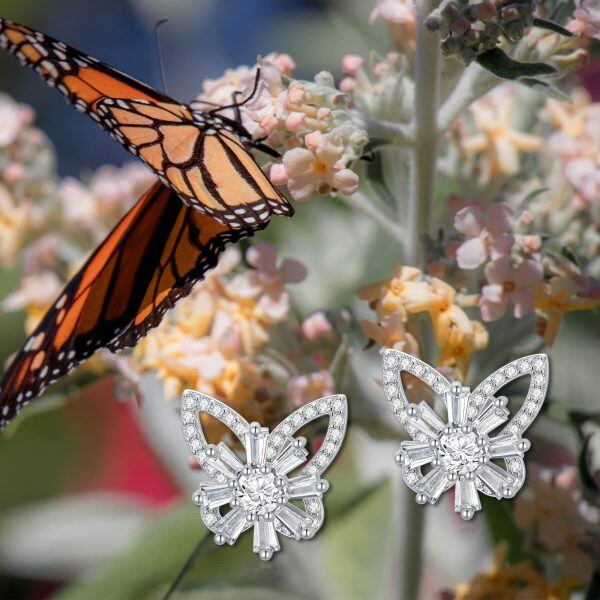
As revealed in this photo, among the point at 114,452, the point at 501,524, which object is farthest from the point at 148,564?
the point at 114,452

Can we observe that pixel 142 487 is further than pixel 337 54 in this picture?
Yes

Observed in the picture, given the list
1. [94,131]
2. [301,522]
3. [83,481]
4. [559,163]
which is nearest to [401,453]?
[301,522]

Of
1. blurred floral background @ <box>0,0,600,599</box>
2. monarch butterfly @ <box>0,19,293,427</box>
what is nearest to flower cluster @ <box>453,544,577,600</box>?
blurred floral background @ <box>0,0,600,599</box>

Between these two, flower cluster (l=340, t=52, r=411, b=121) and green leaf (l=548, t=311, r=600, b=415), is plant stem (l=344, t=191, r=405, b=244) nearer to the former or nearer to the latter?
flower cluster (l=340, t=52, r=411, b=121)

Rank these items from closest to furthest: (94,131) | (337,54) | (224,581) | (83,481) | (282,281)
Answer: (282,281)
(224,581)
(337,54)
(83,481)
(94,131)

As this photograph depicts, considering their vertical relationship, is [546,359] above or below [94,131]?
above

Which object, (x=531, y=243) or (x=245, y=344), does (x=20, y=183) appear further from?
(x=531, y=243)

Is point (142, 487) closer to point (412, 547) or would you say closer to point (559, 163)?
point (412, 547)

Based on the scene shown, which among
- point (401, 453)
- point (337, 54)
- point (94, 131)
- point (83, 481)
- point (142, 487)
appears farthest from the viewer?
point (94, 131)
